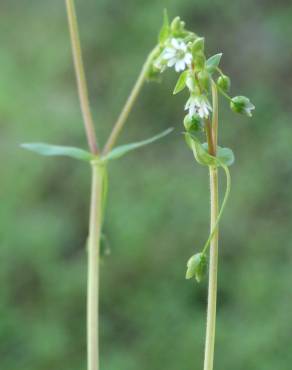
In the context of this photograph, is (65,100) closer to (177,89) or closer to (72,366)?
(72,366)

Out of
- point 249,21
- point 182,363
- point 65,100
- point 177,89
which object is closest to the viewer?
point 177,89

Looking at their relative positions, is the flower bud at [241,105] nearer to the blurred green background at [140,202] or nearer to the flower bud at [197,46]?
the flower bud at [197,46]

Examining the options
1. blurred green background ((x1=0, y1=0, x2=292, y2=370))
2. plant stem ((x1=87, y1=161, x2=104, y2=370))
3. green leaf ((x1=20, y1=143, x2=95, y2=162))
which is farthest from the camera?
blurred green background ((x1=0, y1=0, x2=292, y2=370))

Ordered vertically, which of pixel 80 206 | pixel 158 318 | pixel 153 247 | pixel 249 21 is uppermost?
pixel 249 21

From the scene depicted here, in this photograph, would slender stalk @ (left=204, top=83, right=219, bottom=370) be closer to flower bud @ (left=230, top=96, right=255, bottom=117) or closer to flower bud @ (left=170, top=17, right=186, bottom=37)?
flower bud @ (left=230, top=96, right=255, bottom=117)

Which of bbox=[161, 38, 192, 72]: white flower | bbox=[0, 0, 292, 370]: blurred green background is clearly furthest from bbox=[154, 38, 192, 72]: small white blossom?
bbox=[0, 0, 292, 370]: blurred green background


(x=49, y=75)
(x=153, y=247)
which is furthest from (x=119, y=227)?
(x=49, y=75)

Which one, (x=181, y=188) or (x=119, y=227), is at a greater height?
(x=181, y=188)
